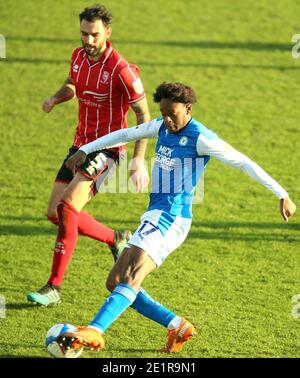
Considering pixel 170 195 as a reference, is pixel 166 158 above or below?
above

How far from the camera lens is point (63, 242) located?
24.4 feet

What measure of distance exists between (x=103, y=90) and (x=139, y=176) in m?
1.03

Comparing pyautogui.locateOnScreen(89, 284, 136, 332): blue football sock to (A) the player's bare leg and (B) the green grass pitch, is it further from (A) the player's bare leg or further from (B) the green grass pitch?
(A) the player's bare leg

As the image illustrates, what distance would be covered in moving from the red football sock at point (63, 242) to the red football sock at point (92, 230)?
1.06ft

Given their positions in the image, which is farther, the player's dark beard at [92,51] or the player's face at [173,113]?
the player's dark beard at [92,51]

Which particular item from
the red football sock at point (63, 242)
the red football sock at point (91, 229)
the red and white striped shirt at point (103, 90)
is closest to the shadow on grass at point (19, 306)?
the red football sock at point (63, 242)

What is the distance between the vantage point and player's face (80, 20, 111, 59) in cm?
746

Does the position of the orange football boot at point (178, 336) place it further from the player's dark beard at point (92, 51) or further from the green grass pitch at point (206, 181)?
the player's dark beard at point (92, 51)

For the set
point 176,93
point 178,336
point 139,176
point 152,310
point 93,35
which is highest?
point 93,35

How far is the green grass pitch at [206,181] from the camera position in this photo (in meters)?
7.03

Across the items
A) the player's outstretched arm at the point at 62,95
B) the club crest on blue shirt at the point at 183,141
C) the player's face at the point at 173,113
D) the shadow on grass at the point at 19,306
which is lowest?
the shadow on grass at the point at 19,306

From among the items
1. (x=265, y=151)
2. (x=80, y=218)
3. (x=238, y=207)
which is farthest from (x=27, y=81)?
(x=80, y=218)

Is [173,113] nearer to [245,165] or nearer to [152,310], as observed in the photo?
[245,165]

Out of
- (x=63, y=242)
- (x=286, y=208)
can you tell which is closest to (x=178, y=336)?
(x=286, y=208)
